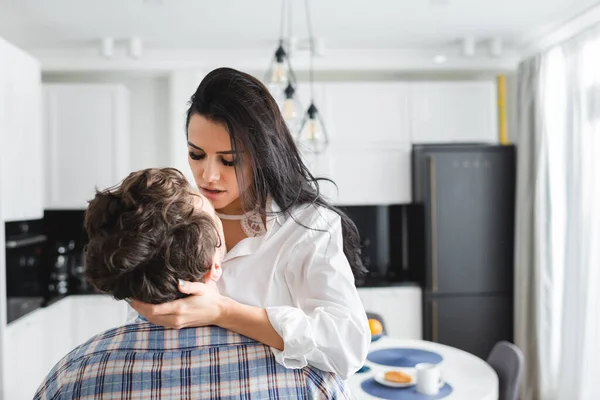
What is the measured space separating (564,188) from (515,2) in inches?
48.3

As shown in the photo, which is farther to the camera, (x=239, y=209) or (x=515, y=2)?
(x=515, y=2)

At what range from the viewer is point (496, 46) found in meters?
4.34

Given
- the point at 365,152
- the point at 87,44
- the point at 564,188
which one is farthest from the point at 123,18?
the point at 564,188

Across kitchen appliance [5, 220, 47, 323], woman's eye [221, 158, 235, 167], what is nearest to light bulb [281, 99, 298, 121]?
woman's eye [221, 158, 235, 167]

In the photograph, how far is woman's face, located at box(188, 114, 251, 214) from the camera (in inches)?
45.6

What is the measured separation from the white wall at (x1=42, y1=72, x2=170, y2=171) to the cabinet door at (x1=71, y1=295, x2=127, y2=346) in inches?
44.5

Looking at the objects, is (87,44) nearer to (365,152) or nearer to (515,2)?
(365,152)

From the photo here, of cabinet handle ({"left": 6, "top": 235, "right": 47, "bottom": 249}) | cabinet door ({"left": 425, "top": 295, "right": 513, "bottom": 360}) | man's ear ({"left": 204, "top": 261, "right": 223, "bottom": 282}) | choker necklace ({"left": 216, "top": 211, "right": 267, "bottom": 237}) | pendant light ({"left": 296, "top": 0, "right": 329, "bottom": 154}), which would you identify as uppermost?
pendant light ({"left": 296, "top": 0, "right": 329, "bottom": 154})

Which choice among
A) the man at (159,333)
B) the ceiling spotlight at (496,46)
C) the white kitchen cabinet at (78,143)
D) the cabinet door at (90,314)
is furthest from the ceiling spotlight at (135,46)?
Result: the man at (159,333)

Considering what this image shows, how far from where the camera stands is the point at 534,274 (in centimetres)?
426

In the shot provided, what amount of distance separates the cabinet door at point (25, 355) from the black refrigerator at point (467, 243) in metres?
2.63

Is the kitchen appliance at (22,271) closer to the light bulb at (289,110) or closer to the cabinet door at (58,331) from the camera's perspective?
the cabinet door at (58,331)

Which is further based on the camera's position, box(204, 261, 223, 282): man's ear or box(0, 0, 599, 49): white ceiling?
box(0, 0, 599, 49): white ceiling

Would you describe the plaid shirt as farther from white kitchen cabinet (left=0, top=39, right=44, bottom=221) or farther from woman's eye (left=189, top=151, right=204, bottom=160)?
white kitchen cabinet (left=0, top=39, right=44, bottom=221)
